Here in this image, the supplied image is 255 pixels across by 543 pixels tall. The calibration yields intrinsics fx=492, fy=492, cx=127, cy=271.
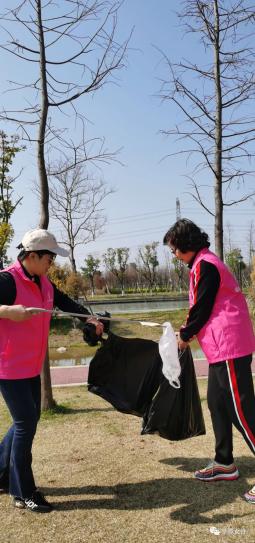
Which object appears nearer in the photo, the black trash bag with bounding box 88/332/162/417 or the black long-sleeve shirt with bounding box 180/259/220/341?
the black long-sleeve shirt with bounding box 180/259/220/341

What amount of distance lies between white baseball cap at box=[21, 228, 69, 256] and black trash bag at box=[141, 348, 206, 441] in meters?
1.25

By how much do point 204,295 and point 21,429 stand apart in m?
1.42

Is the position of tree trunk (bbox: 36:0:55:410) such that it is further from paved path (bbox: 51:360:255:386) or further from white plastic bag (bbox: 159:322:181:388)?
white plastic bag (bbox: 159:322:181:388)

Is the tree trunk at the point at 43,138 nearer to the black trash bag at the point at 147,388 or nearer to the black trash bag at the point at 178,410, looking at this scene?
the black trash bag at the point at 147,388

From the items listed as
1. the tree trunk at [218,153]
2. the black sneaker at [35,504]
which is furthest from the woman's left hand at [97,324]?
→ the tree trunk at [218,153]

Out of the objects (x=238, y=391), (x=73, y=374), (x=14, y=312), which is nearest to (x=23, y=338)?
(x=14, y=312)

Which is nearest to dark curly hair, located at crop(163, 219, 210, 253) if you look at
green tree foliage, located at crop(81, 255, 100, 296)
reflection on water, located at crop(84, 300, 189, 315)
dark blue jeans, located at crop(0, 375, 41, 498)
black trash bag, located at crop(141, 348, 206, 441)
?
black trash bag, located at crop(141, 348, 206, 441)

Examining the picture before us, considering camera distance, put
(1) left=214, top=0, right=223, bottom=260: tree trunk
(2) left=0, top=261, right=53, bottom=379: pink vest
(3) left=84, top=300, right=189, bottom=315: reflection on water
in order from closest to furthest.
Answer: (2) left=0, top=261, right=53, bottom=379: pink vest → (1) left=214, top=0, right=223, bottom=260: tree trunk → (3) left=84, top=300, right=189, bottom=315: reflection on water

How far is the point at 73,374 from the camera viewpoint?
8172 mm

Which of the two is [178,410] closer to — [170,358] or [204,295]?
[170,358]

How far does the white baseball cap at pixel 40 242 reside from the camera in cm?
311

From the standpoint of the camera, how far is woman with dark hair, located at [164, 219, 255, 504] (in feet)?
10.3

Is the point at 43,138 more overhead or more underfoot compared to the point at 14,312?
more overhead

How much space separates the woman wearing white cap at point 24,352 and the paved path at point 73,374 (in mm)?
4168
